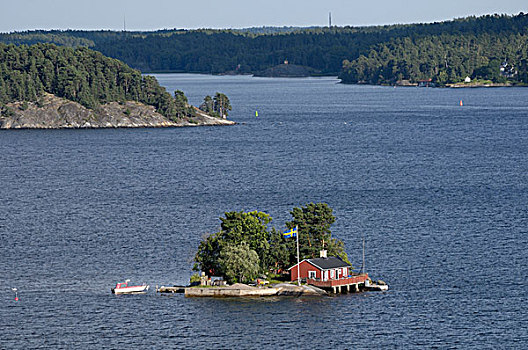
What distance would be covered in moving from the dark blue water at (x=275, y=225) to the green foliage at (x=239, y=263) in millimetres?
2605

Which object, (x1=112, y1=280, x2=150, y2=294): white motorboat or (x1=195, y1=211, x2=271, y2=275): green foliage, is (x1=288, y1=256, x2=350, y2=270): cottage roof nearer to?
(x1=195, y1=211, x2=271, y2=275): green foliage

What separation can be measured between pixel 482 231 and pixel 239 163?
69.2 m

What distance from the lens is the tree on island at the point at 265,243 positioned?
8250 cm

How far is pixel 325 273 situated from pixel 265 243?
6114 mm

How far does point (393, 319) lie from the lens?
74.7 meters

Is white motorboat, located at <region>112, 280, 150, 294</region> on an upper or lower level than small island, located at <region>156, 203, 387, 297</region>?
lower

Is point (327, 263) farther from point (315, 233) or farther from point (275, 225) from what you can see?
point (275, 225)

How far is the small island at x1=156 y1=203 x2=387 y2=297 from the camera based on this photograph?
7969cm

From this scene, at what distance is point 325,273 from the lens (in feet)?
263

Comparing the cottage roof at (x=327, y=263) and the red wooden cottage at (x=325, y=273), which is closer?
the red wooden cottage at (x=325, y=273)

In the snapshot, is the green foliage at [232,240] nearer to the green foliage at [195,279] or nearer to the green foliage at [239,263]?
the green foliage at [195,279]

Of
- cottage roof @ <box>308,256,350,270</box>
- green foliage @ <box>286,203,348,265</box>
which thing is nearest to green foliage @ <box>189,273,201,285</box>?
green foliage @ <box>286,203,348,265</box>

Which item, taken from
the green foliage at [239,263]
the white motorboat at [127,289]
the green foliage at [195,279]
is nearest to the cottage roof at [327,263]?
the green foliage at [239,263]

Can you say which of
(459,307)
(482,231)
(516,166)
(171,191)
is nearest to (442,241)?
(482,231)
